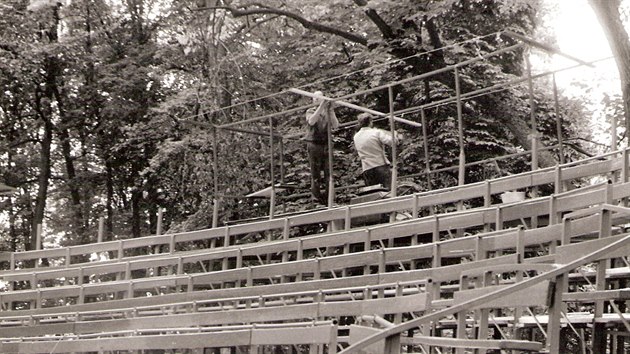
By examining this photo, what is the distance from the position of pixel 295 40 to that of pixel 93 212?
30.7 ft

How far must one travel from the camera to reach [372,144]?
1252 cm

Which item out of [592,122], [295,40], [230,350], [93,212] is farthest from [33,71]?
[230,350]

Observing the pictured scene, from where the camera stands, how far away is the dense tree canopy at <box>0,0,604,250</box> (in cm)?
1889

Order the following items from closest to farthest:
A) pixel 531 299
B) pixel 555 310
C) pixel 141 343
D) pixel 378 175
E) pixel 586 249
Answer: pixel 555 310, pixel 531 299, pixel 586 249, pixel 141 343, pixel 378 175

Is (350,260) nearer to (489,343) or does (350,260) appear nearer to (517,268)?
(517,268)

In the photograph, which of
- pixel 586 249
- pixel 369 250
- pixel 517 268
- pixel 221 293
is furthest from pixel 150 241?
pixel 586 249

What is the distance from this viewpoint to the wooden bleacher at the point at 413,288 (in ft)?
18.4

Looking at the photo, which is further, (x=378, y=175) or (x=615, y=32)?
(x=378, y=175)

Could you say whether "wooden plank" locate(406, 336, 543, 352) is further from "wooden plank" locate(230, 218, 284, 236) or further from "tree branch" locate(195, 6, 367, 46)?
"tree branch" locate(195, 6, 367, 46)

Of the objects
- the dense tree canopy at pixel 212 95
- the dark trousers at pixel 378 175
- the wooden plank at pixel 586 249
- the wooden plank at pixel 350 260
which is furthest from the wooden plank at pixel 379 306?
the dense tree canopy at pixel 212 95

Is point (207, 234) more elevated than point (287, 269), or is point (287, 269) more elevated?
point (207, 234)

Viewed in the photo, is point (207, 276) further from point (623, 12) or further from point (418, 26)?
point (418, 26)

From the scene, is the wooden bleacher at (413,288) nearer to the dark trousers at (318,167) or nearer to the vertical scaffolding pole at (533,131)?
the vertical scaffolding pole at (533,131)

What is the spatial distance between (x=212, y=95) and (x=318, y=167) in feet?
21.3
